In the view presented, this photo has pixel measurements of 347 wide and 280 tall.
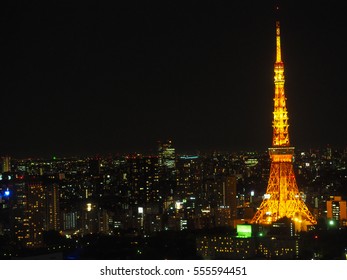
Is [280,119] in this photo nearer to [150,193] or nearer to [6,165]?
[150,193]

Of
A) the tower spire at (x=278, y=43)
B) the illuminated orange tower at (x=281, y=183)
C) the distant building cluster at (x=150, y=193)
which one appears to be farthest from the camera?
the illuminated orange tower at (x=281, y=183)

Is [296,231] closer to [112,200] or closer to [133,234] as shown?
[133,234]

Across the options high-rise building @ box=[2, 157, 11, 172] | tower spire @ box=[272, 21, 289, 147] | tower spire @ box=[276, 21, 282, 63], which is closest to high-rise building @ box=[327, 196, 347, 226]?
tower spire @ box=[272, 21, 289, 147]

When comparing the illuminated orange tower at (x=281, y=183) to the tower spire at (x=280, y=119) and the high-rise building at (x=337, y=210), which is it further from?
the high-rise building at (x=337, y=210)

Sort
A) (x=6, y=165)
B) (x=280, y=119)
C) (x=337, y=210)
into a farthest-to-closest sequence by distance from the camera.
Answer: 1. (x=337, y=210)
2. (x=280, y=119)
3. (x=6, y=165)

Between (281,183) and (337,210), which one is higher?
(281,183)

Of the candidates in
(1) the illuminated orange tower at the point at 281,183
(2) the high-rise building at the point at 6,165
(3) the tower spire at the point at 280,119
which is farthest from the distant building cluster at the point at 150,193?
(3) the tower spire at the point at 280,119

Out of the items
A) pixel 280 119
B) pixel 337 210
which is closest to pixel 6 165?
pixel 280 119
